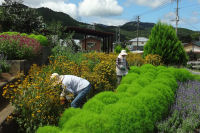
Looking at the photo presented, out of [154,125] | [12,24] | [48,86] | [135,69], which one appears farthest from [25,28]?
[154,125]

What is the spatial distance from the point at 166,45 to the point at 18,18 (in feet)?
34.6

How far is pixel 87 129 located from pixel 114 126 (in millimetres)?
445

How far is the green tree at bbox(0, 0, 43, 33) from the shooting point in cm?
1410

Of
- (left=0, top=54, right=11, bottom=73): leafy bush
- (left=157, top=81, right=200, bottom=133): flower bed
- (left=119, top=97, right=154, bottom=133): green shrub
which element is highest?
(left=0, top=54, right=11, bottom=73): leafy bush

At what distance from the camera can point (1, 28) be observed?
13.7m

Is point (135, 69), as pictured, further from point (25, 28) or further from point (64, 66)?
point (25, 28)

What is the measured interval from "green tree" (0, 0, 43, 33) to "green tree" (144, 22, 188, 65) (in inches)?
341

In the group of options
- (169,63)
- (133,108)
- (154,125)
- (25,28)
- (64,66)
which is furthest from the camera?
(25,28)

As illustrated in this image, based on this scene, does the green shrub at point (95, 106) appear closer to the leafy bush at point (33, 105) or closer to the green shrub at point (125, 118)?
the green shrub at point (125, 118)

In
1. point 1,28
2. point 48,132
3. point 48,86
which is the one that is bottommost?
point 48,132

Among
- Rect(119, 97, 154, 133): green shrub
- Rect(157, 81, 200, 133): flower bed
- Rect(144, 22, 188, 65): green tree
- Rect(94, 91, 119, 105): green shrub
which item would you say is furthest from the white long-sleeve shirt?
Rect(144, 22, 188, 65): green tree

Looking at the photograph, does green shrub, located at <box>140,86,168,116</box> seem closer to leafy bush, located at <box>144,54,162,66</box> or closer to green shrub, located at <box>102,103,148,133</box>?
green shrub, located at <box>102,103,148,133</box>

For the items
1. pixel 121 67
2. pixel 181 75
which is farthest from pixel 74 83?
pixel 181 75

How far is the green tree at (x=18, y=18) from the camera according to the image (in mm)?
14102
